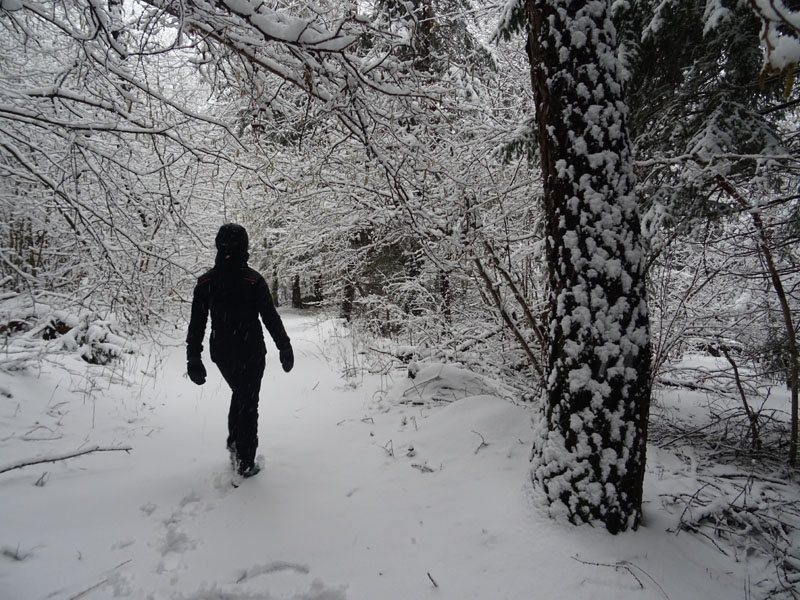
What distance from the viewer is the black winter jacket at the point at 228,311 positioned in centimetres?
341

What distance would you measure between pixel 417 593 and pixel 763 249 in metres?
3.59

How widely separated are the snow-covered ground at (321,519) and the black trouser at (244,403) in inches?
9.8

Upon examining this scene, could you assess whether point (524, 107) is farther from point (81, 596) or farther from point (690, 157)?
point (81, 596)

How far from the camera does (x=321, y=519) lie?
A: 9.30 feet

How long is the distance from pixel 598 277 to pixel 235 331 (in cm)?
279

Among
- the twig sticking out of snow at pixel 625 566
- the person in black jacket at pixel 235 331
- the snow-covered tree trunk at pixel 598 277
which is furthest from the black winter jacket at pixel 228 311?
the twig sticking out of snow at pixel 625 566

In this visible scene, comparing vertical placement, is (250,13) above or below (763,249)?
above

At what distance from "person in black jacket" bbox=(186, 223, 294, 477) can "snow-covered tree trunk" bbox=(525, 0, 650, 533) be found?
229 cm

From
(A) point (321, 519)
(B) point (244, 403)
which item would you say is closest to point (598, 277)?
(A) point (321, 519)

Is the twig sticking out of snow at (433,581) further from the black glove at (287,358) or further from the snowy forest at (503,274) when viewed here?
the black glove at (287,358)

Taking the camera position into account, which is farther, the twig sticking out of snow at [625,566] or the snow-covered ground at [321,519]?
the snow-covered ground at [321,519]

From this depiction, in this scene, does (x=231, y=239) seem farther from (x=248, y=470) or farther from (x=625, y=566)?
(x=625, y=566)

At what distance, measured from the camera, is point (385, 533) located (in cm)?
261

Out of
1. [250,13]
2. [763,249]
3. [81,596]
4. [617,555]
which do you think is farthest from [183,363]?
[763,249]
